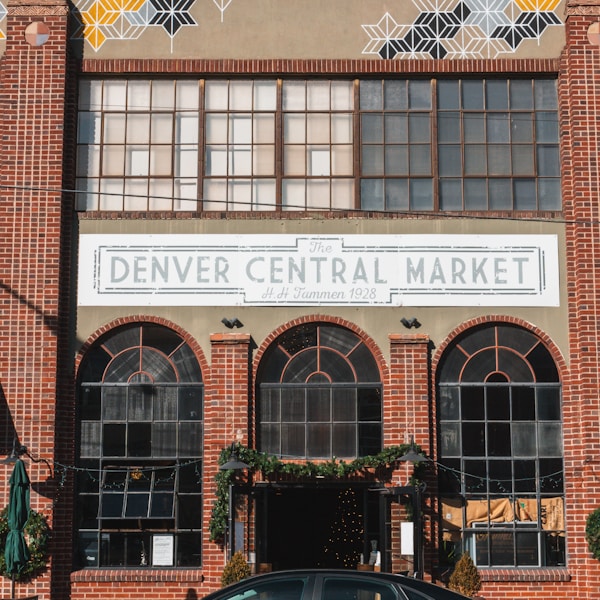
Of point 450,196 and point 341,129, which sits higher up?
point 341,129

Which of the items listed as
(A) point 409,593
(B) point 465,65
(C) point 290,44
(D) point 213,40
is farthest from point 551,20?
(A) point 409,593

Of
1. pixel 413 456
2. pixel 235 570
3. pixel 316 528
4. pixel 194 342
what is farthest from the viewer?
pixel 316 528

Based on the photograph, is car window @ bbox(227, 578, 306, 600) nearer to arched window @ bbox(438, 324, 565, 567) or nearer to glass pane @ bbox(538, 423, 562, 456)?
arched window @ bbox(438, 324, 565, 567)

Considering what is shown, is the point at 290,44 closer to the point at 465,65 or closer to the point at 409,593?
the point at 465,65

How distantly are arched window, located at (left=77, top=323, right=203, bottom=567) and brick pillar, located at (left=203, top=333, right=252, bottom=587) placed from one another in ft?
0.81

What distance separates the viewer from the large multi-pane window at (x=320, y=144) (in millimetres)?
19297

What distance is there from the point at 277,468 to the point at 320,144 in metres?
5.57

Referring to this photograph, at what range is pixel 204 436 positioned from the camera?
60.8 feet

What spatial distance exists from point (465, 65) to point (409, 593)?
1061cm

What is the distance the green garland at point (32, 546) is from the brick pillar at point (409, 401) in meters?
5.57

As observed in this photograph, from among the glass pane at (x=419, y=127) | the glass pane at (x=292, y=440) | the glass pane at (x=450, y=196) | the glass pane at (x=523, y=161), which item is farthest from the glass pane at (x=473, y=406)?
the glass pane at (x=419, y=127)

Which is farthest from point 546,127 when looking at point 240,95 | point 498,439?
point 498,439

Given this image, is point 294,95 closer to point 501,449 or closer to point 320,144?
point 320,144

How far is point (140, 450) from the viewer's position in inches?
733
